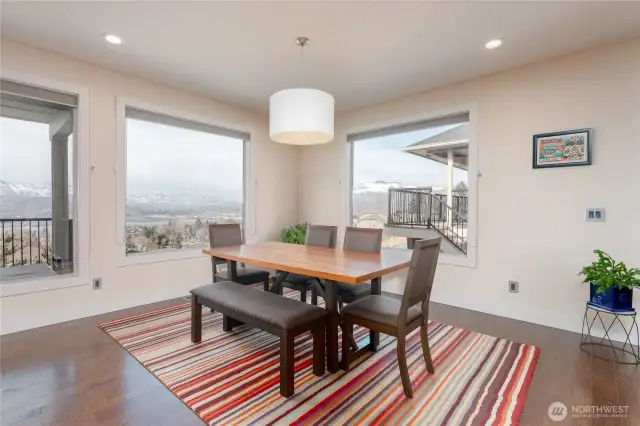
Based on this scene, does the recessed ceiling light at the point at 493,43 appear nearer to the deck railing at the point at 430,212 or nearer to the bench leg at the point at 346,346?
the deck railing at the point at 430,212

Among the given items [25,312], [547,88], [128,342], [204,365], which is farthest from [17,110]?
[547,88]

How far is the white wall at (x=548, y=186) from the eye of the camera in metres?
2.76

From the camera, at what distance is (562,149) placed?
3.03m

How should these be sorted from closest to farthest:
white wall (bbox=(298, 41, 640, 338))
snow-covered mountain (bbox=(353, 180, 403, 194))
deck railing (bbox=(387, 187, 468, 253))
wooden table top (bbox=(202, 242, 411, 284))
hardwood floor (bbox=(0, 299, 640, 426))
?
1. hardwood floor (bbox=(0, 299, 640, 426))
2. wooden table top (bbox=(202, 242, 411, 284))
3. white wall (bbox=(298, 41, 640, 338))
4. deck railing (bbox=(387, 187, 468, 253))
5. snow-covered mountain (bbox=(353, 180, 403, 194))

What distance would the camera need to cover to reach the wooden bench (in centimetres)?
194

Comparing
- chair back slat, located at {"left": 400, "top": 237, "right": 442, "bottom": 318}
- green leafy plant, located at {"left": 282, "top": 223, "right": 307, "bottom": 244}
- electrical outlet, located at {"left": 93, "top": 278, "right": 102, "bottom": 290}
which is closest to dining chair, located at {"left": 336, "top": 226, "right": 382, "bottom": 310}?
chair back slat, located at {"left": 400, "top": 237, "right": 442, "bottom": 318}

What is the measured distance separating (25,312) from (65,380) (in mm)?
1302

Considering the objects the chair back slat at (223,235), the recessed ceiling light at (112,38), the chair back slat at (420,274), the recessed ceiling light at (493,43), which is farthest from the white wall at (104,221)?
the recessed ceiling light at (493,43)

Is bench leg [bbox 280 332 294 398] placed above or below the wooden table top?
below

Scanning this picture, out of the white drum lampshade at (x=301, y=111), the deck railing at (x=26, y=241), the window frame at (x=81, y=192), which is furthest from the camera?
the window frame at (x=81, y=192)

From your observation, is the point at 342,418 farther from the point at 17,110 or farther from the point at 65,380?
the point at 17,110

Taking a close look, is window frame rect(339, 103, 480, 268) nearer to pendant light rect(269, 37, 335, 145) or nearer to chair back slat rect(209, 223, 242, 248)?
pendant light rect(269, 37, 335, 145)

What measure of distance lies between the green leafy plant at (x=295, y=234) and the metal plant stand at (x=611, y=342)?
3225 mm

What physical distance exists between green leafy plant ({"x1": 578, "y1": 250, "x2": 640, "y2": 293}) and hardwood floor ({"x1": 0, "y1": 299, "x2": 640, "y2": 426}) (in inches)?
22.7
